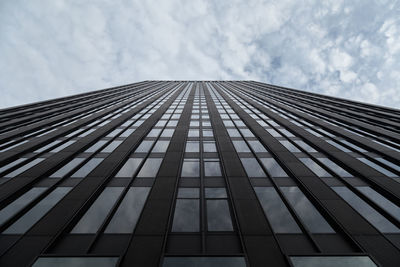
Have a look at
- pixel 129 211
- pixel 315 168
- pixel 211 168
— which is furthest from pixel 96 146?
pixel 315 168

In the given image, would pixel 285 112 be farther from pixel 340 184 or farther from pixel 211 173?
pixel 211 173

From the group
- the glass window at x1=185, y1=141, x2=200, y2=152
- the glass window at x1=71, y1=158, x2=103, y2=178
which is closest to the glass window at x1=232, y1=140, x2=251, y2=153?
the glass window at x1=185, y1=141, x2=200, y2=152

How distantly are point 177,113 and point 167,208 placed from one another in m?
18.7

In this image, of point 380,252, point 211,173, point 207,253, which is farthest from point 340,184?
point 207,253

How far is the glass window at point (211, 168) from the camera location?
39.4 ft

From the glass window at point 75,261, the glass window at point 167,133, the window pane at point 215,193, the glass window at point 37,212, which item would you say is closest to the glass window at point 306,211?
the window pane at point 215,193

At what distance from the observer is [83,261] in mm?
6438

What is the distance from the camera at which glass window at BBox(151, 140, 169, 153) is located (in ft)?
48.8

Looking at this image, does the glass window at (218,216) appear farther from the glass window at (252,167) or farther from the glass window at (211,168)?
the glass window at (252,167)

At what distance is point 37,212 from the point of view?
8.41 m

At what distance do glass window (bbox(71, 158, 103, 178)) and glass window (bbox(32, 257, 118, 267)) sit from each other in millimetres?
5491

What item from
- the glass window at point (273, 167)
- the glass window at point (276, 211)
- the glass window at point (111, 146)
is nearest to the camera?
the glass window at point (276, 211)

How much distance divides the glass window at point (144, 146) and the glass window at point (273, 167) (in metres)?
9.59

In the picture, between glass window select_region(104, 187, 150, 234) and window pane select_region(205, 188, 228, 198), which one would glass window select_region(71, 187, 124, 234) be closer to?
glass window select_region(104, 187, 150, 234)
